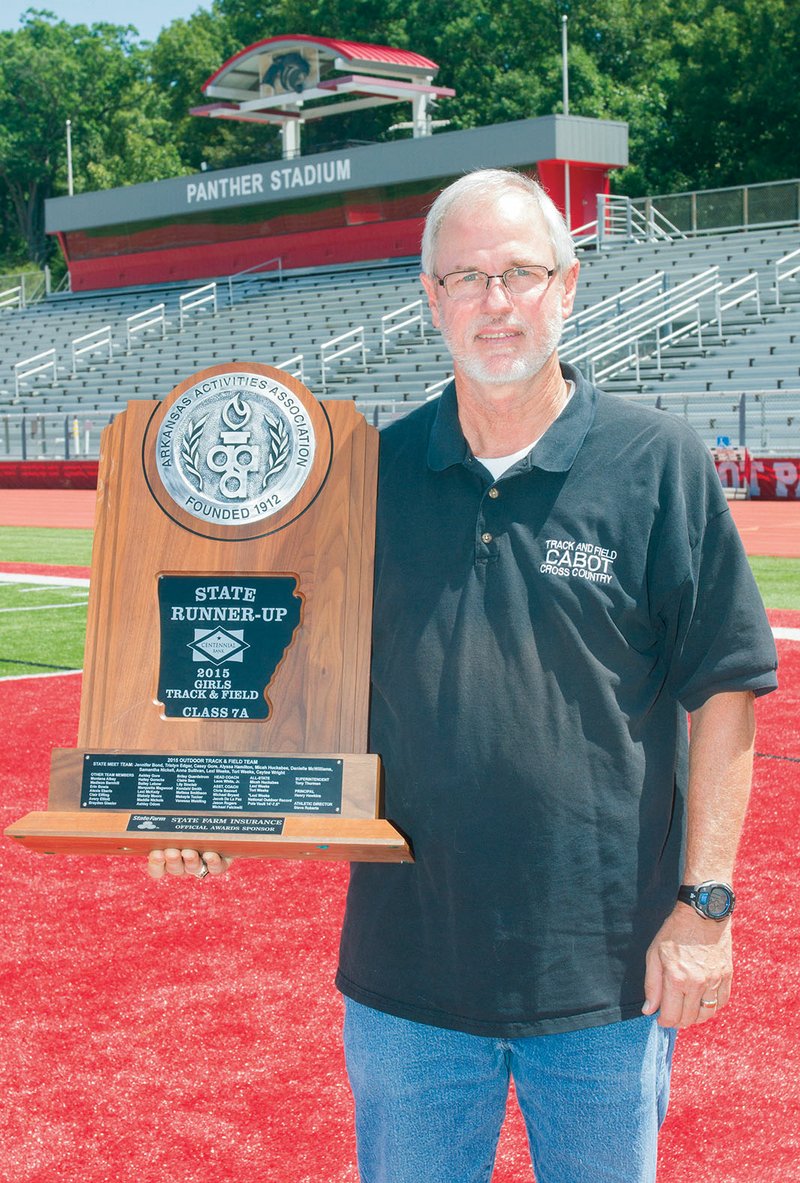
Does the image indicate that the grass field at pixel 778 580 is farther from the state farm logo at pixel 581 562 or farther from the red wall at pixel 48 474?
the red wall at pixel 48 474

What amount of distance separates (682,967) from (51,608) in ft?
37.6

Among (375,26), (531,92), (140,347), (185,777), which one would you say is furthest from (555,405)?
(375,26)

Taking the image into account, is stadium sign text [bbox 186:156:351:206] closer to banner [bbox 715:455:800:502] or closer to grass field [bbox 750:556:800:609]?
banner [bbox 715:455:800:502]

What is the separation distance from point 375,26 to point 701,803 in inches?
2746

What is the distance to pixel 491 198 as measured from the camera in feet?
7.43

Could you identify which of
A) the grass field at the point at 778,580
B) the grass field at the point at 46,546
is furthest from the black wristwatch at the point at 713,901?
the grass field at the point at 46,546

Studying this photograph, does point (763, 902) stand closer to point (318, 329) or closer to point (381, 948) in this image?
point (381, 948)

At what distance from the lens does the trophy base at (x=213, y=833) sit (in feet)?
7.10

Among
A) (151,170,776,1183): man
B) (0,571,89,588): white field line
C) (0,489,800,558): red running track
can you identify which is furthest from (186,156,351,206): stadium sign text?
(151,170,776,1183): man

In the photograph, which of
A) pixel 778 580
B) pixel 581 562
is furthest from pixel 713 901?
pixel 778 580

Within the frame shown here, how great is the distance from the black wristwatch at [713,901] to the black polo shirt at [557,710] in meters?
0.07

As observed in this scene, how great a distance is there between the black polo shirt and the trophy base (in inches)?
4.6

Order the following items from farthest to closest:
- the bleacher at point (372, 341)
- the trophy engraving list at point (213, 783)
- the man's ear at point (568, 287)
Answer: the bleacher at point (372, 341) → the man's ear at point (568, 287) → the trophy engraving list at point (213, 783)

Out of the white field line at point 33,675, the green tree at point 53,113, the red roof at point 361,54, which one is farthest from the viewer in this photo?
the green tree at point 53,113
